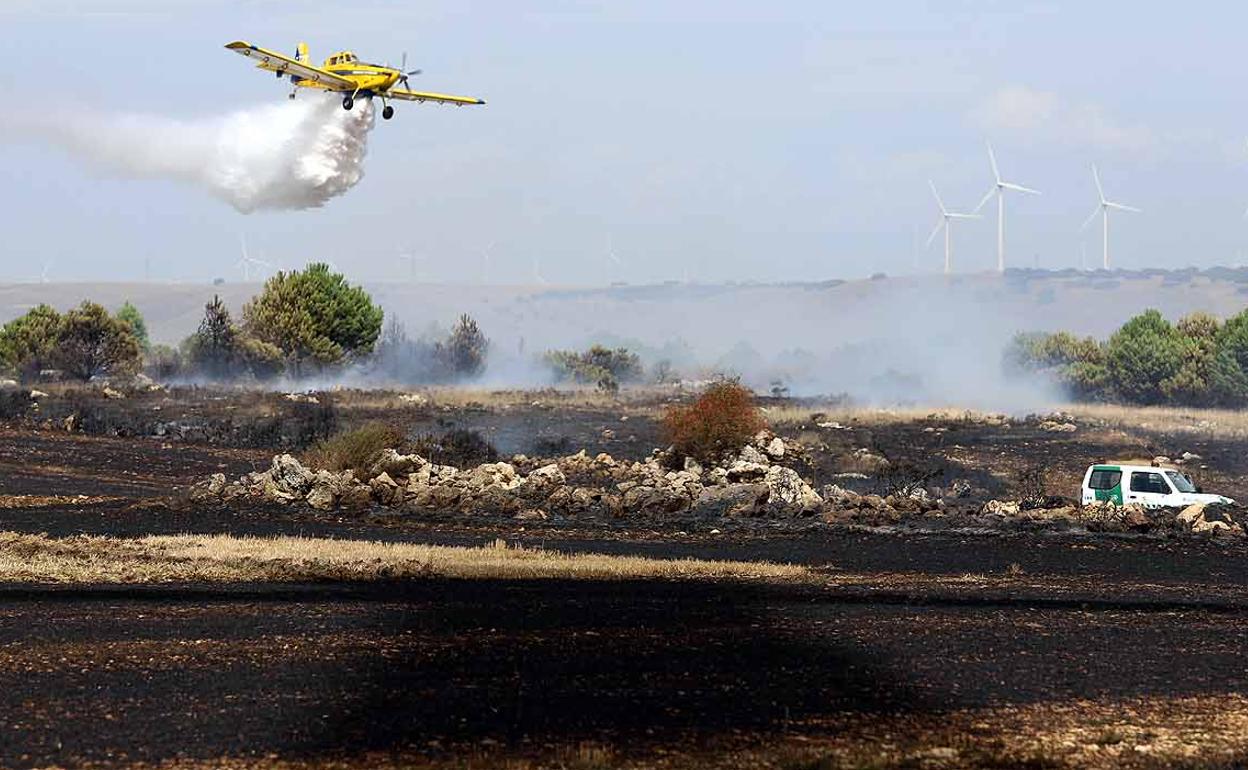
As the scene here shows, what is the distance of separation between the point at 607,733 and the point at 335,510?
25904mm

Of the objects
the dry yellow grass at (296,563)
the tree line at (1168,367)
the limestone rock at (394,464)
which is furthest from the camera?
the tree line at (1168,367)

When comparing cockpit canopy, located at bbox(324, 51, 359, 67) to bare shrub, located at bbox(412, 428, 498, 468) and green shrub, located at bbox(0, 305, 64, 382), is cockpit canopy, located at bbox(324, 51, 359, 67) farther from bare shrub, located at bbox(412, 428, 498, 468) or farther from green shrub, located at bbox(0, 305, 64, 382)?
green shrub, located at bbox(0, 305, 64, 382)

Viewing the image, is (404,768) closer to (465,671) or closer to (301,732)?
(301,732)

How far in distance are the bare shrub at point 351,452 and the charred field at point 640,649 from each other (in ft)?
15.1

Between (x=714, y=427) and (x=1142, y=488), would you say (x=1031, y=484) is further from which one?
(x=1142, y=488)

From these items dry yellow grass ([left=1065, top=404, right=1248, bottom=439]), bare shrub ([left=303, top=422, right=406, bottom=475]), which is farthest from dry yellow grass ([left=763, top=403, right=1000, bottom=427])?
bare shrub ([left=303, top=422, right=406, bottom=475])

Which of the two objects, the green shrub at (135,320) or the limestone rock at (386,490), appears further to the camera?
the green shrub at (135,320)

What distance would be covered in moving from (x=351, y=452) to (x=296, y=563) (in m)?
17.8

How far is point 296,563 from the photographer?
2684 cm

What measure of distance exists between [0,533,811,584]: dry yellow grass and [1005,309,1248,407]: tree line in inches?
3127

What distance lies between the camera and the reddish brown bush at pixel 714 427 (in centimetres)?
4940

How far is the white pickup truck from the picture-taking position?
36100 millimetres

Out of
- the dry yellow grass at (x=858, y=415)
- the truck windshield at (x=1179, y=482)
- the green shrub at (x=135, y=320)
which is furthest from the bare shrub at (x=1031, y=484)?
the green shrub at (x=135, y=320)

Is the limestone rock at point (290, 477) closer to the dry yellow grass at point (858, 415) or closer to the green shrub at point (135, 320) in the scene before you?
the dry yellow grass at point (858, 415)
